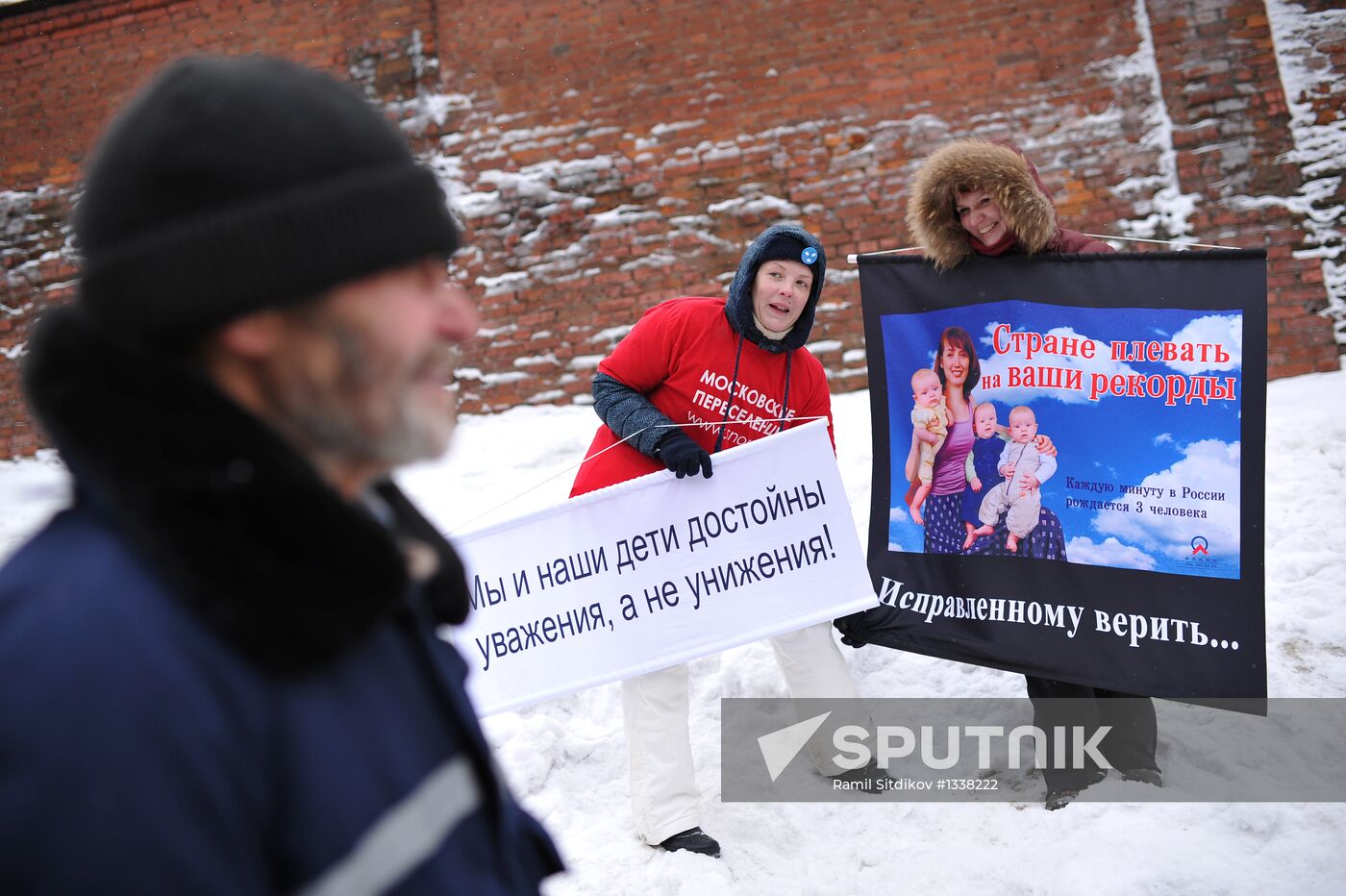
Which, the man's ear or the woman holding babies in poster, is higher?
the man's ear

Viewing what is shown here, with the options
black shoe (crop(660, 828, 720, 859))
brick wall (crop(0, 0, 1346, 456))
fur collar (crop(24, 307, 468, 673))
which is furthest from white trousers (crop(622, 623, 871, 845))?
brick wall (crop(0, 0, 1346, 456))

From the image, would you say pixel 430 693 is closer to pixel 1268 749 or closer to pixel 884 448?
pixel 884 448

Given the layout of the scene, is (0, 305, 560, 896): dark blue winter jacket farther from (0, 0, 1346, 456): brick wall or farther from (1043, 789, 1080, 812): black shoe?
(0, 0, 1346, 456): brick wall

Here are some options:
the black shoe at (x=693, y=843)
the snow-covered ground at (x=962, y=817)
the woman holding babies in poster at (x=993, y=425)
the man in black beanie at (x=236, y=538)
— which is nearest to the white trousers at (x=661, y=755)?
the black shoe at (x=693, y=843)

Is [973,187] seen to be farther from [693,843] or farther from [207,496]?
[207,496]

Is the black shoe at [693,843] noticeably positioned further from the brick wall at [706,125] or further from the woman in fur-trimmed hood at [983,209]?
the brick wall at [706,125]

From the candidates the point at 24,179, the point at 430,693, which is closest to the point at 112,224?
the point at 430,693

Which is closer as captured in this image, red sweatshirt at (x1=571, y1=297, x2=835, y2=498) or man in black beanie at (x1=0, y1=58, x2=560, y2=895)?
man in black beanie at (x1=0, y1=58, x2=560, y2=895)

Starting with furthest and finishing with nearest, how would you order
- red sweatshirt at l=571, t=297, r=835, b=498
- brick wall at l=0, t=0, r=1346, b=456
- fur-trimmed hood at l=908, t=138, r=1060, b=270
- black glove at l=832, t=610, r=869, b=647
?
brick wall at l=0, t=0, r=1346, b=456, black glove at l=832, t=610, r=869, b=647, red sweatshirt at l=571, t=297, r=835, b=498, fur-trimmed hood at l=908, t=138, r=1060, b=270

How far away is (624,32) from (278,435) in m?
6.83

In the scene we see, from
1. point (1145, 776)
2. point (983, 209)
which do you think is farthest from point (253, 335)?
point (1145, 776)

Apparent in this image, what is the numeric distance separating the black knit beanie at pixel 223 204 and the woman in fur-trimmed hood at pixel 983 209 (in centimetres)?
298

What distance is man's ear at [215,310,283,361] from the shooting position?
879 millimetres

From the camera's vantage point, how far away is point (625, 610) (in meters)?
3.52
